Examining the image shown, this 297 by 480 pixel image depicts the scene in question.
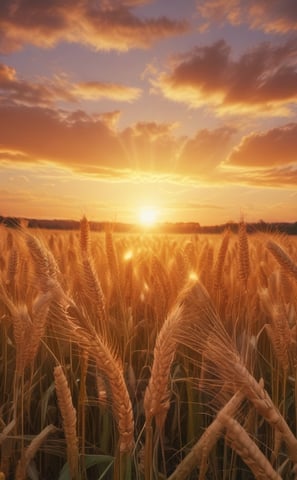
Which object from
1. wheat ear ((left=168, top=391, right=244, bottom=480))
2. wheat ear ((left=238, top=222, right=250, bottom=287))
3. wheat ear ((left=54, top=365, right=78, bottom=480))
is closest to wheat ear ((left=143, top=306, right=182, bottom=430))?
wheat ear ((left=168, top=391, right=244, bottom=480))

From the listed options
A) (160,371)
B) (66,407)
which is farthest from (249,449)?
(66,407)

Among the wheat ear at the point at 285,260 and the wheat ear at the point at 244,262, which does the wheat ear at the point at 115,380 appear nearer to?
the wheat ear at the point at 285,260

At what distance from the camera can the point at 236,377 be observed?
0.96 metres

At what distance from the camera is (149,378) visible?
2.37 metres

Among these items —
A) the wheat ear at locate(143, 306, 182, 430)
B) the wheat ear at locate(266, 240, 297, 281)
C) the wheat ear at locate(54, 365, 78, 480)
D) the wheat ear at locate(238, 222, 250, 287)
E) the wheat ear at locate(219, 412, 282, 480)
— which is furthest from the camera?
the wheat ear at locate(238, 222, 250, 287)

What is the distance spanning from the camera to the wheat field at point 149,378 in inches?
41.8

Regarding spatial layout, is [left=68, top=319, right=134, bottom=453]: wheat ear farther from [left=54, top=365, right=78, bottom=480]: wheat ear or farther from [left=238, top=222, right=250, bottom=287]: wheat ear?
[left=238, top=222, right=250, bottom=287]: wheat ear

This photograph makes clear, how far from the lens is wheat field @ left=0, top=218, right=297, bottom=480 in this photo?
106cm

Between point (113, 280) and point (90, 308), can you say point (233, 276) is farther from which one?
point (90, 308)

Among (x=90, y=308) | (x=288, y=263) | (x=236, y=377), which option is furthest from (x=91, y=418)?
(x=236, y=377)

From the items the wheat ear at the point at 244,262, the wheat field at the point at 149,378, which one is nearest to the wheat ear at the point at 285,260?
the wheat field at the point at 149,378

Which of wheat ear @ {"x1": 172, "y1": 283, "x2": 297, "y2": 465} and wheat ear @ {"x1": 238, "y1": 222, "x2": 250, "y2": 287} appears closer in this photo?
wheat ear @ {"x1": 172, "y1": 283, "x2": 297, "y2": 465}

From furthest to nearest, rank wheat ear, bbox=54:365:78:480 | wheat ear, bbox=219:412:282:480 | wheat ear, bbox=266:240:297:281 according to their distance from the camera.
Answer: wheat ear, bbox=266:240:297:281
wheat ear, bbox=54:365:78:480
wheat ear, bbox=219:412:282:480

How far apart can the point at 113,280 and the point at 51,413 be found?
0.87 m
